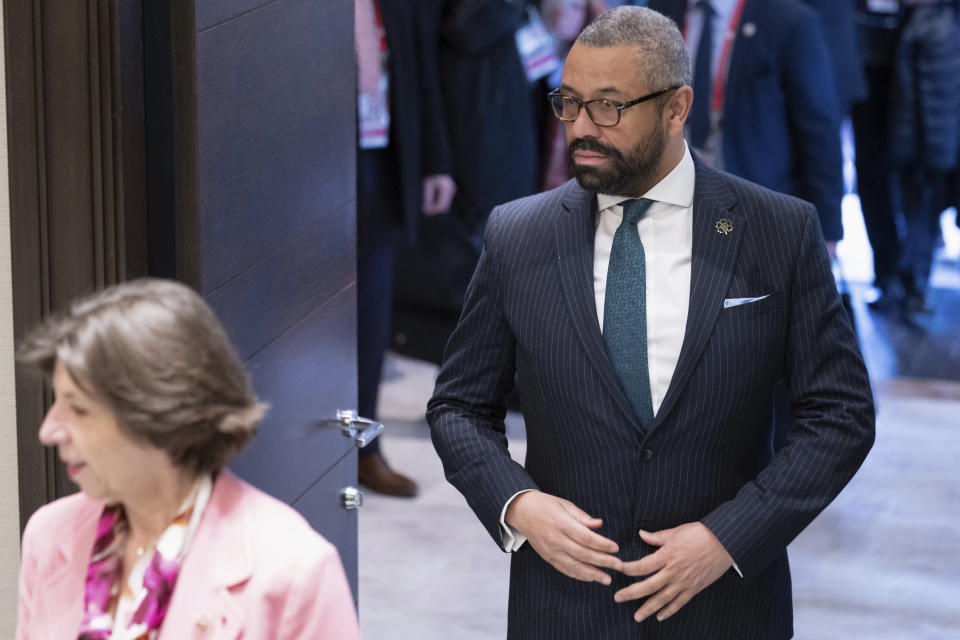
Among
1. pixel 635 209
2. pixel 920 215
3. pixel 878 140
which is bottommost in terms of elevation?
pixel 920 215

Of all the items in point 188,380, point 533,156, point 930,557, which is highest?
point 188,380

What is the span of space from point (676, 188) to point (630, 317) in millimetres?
225

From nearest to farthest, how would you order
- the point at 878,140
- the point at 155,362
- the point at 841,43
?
the point at 155,362 < the point at 841,43 < the point at 878,140

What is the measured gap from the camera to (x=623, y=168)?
233 cm

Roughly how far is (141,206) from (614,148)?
0.73 m

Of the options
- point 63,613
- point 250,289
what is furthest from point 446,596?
point 63,613

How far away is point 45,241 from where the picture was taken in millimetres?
2221

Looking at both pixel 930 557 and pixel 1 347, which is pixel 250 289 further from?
pixel 930 557

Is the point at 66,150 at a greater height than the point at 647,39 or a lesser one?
lesser

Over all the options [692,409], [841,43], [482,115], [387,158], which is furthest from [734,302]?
[841,43]

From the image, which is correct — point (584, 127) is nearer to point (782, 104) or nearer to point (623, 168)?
point (623, 168)

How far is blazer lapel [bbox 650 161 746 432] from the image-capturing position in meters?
2.33

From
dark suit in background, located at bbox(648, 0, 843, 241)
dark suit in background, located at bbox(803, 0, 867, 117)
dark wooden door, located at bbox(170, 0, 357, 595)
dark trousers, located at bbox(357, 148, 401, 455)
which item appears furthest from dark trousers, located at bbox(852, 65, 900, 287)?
dark wooden door, located at bbox(170, 0, 357, 595)

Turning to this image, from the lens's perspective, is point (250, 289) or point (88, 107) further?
point (250, 289)
